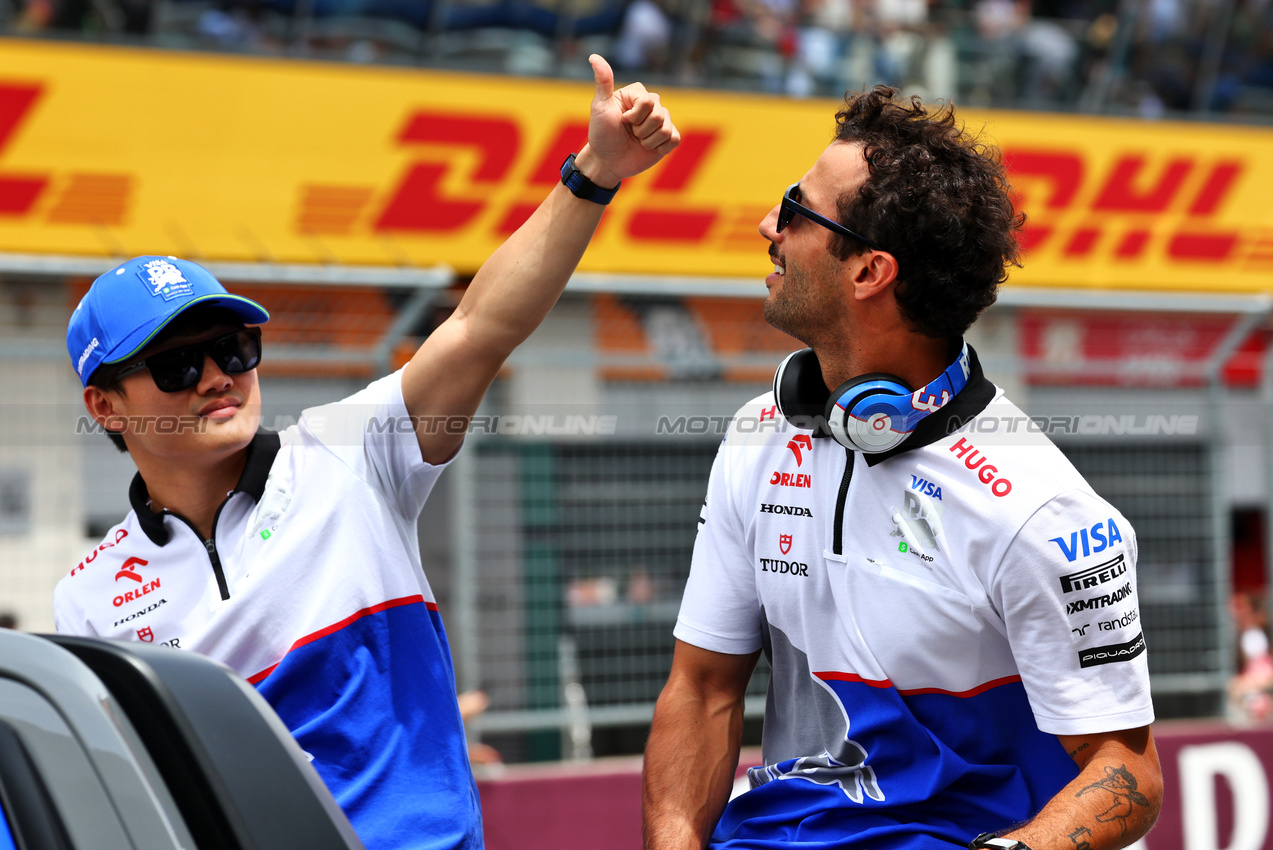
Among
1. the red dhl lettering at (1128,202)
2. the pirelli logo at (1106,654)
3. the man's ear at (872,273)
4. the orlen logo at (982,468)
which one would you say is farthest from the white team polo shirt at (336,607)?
the red dhl lettering at (1128,202)

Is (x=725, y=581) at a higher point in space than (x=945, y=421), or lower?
lower

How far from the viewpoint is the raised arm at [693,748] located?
2502 mm

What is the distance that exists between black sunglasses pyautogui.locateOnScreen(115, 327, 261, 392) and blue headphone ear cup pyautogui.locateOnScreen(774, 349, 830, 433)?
1.07m

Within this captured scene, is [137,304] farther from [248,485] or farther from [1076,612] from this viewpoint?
[1076,612]

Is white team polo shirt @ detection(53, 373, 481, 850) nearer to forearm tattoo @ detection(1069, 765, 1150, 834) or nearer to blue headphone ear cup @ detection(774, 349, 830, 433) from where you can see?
blue headphone ear cup @ detection(774, 349, 830, 433)

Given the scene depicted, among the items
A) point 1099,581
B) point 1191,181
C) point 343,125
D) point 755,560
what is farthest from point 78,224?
point 1191,181

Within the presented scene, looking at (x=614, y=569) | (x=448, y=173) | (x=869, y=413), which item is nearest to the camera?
(x=869, y=413)

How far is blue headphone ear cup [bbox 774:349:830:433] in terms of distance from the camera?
8.16 feet

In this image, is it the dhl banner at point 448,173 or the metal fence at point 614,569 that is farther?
the dhl banner at point 448,173

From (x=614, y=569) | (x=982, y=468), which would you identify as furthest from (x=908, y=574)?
(x=614, y=569)

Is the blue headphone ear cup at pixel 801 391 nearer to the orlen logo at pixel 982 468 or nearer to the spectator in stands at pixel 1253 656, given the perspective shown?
the orlen logo at pixel 982 468

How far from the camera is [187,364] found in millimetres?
2502

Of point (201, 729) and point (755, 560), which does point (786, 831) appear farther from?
point (201, 729)

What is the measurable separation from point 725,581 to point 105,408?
1315mm
